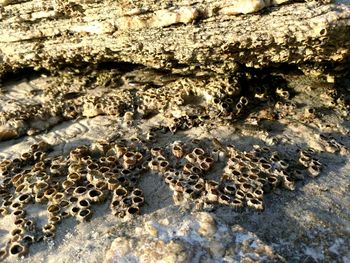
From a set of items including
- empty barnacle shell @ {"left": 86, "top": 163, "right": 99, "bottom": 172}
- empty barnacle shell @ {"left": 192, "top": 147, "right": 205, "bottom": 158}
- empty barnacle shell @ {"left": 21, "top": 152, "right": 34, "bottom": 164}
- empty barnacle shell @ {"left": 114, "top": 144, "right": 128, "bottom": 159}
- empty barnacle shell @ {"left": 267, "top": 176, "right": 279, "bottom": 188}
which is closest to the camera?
empty barnacle shell @ {"left": 267, "top": 176, "right": 279, "bottom": 188}

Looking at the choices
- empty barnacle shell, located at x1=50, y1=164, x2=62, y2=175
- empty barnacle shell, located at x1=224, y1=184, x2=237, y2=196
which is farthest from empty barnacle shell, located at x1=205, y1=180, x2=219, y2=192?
empty barnacle shell, located at x1=50, y1=164, x2=62, y2=175

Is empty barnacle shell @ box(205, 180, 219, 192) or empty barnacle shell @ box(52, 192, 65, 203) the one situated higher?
empty barnacle shell @ box(205, 180, 219, 192)

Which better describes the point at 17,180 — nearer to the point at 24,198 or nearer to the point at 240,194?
the point at 24,198

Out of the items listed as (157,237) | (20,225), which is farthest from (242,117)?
(20,225)

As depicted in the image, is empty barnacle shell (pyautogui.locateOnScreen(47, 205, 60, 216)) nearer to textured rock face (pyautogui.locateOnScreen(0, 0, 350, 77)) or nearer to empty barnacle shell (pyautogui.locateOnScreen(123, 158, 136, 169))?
empty barnacle shell (pyautogui.locateOnScreen(123, 158, 136, 169))

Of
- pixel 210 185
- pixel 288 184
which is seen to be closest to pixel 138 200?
pixel 210 185

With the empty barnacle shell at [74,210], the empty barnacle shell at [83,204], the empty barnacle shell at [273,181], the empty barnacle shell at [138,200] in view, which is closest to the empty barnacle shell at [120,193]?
the empty barnacle shell at [138,200]

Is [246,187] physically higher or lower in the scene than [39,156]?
higher

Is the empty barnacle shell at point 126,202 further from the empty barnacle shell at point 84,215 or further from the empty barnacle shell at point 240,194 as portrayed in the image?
the empty barnacle shell at point 240,194
